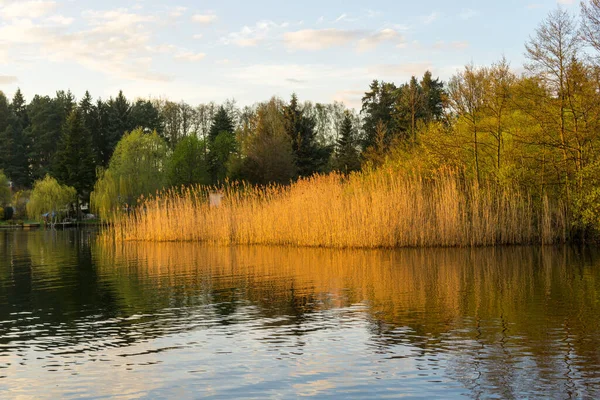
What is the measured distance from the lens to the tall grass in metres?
21.9

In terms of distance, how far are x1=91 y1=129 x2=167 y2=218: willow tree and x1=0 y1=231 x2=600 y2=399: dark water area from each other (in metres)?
34.4

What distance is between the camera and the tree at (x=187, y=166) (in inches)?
2256

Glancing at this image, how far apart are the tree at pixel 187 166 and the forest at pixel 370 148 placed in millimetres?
118

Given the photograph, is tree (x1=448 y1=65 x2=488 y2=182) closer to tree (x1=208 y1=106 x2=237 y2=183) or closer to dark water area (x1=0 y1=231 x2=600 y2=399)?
dark water area (x1=0 y1=231 x2=600 y2=399)

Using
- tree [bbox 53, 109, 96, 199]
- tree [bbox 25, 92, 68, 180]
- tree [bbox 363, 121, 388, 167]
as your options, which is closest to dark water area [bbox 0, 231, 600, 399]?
tree [bbox 363, 121, 388, 167]

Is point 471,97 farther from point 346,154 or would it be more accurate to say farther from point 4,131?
point 4,131

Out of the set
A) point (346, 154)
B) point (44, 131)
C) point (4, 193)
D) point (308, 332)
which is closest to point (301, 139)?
point (346, 154)

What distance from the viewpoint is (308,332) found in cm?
900

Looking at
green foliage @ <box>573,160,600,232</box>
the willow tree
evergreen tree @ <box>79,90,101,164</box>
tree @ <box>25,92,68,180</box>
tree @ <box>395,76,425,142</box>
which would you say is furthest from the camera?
tree @ <box>25,92,68,180</box>

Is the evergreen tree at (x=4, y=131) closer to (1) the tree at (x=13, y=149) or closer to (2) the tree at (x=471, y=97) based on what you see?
(1) the tree at (x=13, y=149)

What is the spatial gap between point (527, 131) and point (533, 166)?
4.50 ft

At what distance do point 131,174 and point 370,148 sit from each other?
797 inches

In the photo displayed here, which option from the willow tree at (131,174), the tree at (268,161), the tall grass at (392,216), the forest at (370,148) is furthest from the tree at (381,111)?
the tall grass at (392,216)

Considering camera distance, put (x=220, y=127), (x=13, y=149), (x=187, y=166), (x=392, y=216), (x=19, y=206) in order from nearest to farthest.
Result: (x=392, y=216) < (x=187, y=166) < (x=19, y=206) < (x=220, y=127) < (x=13, y=149)
